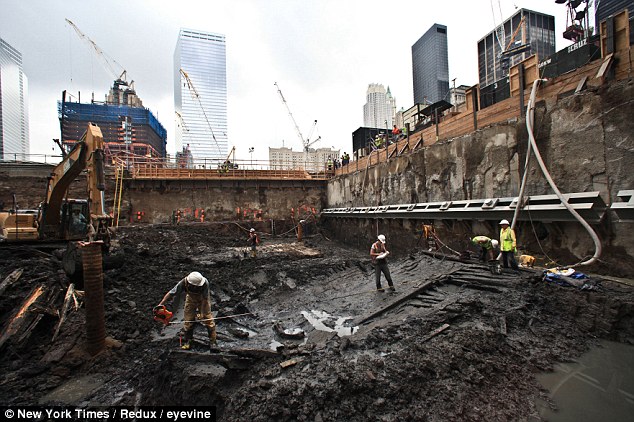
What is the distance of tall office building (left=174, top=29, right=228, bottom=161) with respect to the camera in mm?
68062

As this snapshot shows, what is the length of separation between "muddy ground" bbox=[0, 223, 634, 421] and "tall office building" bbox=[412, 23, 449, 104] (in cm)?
6598

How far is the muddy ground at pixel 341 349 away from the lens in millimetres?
3412

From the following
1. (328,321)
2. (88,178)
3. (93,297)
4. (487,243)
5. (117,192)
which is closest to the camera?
(93,297)

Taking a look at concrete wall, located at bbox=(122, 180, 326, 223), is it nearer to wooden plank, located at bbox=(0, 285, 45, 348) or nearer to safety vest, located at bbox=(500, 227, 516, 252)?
wooden plank, located at bbox=(0, 285, 45, 348)

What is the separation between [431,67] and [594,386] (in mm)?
78811

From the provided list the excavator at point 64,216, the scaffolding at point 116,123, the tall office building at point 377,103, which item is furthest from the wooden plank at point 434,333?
the tall office building at point 377,103

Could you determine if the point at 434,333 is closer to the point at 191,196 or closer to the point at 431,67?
the point at 191,196

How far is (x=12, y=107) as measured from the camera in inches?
2611

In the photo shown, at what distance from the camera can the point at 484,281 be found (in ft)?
21.7

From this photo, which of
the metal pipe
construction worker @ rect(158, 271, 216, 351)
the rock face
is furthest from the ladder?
the rock face

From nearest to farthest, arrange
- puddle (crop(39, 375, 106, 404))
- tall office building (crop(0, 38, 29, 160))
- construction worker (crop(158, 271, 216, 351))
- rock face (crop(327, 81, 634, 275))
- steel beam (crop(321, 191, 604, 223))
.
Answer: puddle (crop(39, 375, 106, 404)) < construction worker (crop(158, 271, 216, 351)) < rock face (crop(327, 81, 634, 275)) < steel beam (crop(321, 191, 604, 223)) < tall office building (crop(0, 38, 29, 160))

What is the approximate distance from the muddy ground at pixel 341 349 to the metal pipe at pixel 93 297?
0.83ft

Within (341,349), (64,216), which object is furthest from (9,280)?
(341,349)

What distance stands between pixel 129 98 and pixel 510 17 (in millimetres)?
91372
